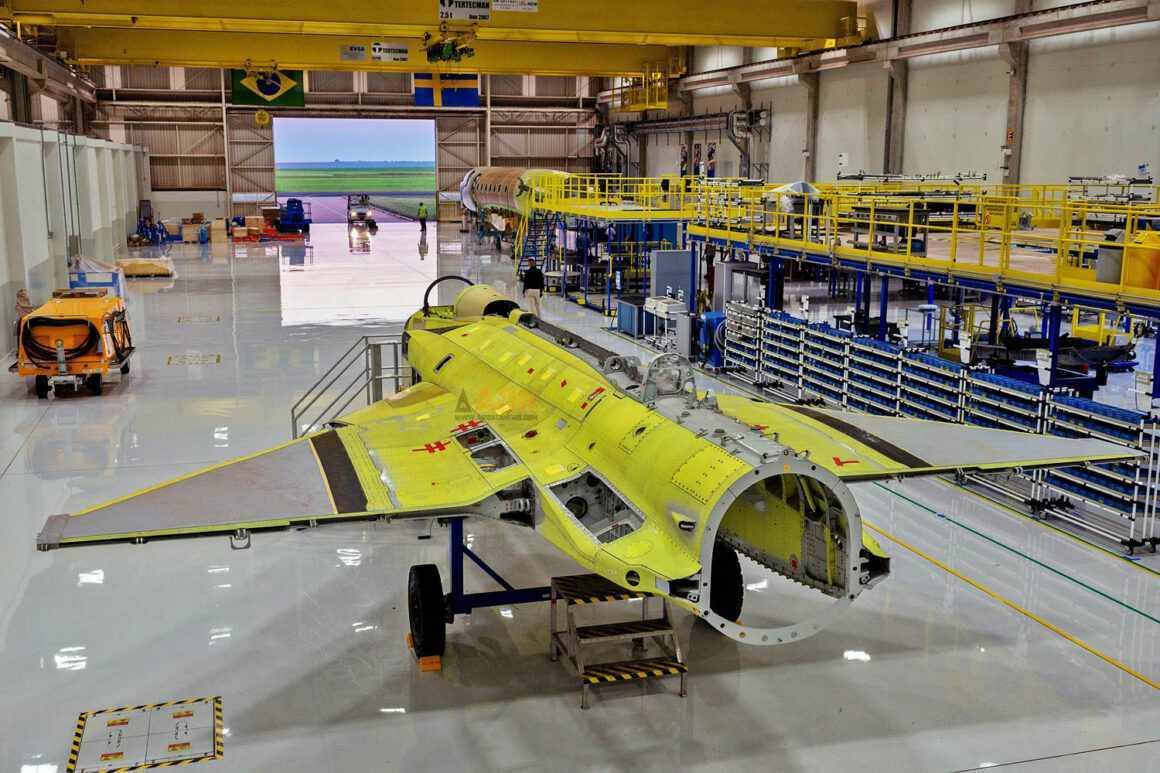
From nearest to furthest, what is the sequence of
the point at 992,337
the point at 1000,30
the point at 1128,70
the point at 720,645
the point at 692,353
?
the point at 720,645 < the point at 992,337 < the point at 692,353 < the point at 1128,70 < the point at 1000,30

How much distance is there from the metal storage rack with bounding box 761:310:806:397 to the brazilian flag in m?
32.0

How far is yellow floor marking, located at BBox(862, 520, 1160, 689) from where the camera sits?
997cm

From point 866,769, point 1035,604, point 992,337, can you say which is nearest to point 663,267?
point 992,337

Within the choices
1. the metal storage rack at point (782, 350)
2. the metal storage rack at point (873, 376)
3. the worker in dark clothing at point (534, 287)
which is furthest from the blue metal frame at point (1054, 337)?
the worker in dark clothing at point (534, 287)

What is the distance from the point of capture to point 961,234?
24.2 meters

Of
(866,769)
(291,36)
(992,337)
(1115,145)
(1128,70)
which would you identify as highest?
(291,36)

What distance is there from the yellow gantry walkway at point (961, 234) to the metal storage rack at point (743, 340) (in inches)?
62.6

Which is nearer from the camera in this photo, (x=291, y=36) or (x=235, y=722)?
(x=235, y=722)

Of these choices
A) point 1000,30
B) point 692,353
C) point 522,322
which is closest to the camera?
point 522,322

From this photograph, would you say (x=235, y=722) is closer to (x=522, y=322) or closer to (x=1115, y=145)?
(x=522, y=322)

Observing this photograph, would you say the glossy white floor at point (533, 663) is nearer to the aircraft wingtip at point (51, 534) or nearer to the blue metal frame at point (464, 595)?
the blue metal frame at point (464, 595)

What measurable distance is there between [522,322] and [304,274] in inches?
1175

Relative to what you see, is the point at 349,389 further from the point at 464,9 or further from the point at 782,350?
the point at 464,9

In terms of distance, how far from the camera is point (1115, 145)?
28.9 meters
